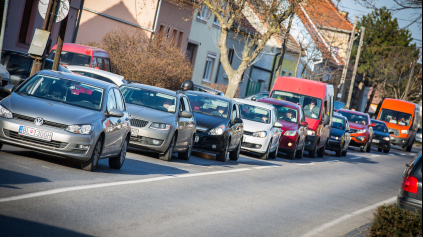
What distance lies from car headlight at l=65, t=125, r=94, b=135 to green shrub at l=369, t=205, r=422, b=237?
458 cm

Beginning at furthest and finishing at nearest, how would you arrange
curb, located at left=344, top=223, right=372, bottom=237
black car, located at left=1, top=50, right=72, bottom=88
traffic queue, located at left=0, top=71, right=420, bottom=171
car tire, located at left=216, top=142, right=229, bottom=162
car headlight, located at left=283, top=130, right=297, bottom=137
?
car headlight, located at left=283, top=130, right=297, bottom=137 < black car, located at left=1, top=50, right=72, bottom=88 < car tire, located at left=216, top=142, right=229, bottom=162 < traffic queue, located at left=0, top=71, right=420, bottom=171 < curb, located at left=344, top=223, right=372, bottom=237

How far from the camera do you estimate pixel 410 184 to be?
30.9 ft

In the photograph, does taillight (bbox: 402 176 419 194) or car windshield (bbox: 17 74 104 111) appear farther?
car windshield (bbox: 17 74 104 111)

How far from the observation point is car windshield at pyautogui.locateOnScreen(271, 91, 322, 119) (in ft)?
80.8

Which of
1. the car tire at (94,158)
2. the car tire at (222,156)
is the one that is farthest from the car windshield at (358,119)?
the car tire at (94,158)

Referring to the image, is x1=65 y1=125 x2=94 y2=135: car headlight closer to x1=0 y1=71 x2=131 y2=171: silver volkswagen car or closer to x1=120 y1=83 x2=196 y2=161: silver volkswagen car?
x1=0 y1=71 x2=131 y2=171: silver volkswagen car

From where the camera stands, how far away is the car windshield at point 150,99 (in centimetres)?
1445

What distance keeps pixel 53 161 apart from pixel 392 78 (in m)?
68.6

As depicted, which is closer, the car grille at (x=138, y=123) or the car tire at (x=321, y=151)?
the car grille at (x=138, y=123)

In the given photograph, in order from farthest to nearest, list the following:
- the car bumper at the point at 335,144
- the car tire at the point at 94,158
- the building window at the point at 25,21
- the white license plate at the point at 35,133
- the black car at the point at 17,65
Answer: the car bumper at the point at 335,144, the building window at the point at 25,21, the black car at the point at 17,65, the car tire at the point at 94,158, the white license plate at the point at 35,133

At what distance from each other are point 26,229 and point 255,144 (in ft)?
44.1

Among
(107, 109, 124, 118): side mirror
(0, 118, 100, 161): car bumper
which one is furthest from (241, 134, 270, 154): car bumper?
(0, 118, 100, 161): car bumper

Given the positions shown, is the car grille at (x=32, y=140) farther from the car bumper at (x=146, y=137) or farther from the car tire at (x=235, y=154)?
the car tire at (x=235, y=154)

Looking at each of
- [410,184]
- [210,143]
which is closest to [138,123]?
[210,143]
